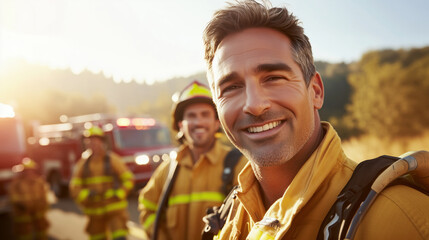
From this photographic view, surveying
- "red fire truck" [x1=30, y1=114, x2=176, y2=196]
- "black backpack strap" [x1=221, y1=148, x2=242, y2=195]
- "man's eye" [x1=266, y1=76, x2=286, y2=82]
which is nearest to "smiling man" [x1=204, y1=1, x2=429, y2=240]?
"man's eye" [x1=266, y1=76, x2=286, y2=82]

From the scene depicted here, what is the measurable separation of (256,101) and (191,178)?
1760 millimetres

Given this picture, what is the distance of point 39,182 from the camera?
6.65 meters

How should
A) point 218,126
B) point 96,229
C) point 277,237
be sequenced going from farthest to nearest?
1. point 96,229
2. point 218,126
3. point 277,237

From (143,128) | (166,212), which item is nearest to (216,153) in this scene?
(166,212)

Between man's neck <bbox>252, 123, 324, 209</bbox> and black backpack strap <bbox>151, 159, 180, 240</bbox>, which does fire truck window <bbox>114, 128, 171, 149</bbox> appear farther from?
man's neck <bbox>252, 123, 324, 209</bbox>

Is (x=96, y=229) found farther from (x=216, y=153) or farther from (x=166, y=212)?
(x=216, y=153)

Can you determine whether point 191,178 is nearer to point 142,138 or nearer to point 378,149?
point 142,138

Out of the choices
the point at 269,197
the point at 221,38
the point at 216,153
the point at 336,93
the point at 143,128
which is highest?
the point at 221,38

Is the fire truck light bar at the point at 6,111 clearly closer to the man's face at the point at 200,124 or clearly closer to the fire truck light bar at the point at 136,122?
the fire truck light bar at the point at 136,122

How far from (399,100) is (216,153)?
29.4 m

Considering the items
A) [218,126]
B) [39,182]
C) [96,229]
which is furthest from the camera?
[39,182]

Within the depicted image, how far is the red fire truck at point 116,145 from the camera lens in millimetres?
10078

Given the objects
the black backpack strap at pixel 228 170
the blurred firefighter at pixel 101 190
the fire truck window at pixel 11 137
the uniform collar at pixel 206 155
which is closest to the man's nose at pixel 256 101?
the black backpack strap at pixel 228 170

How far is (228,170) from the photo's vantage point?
2580mm
